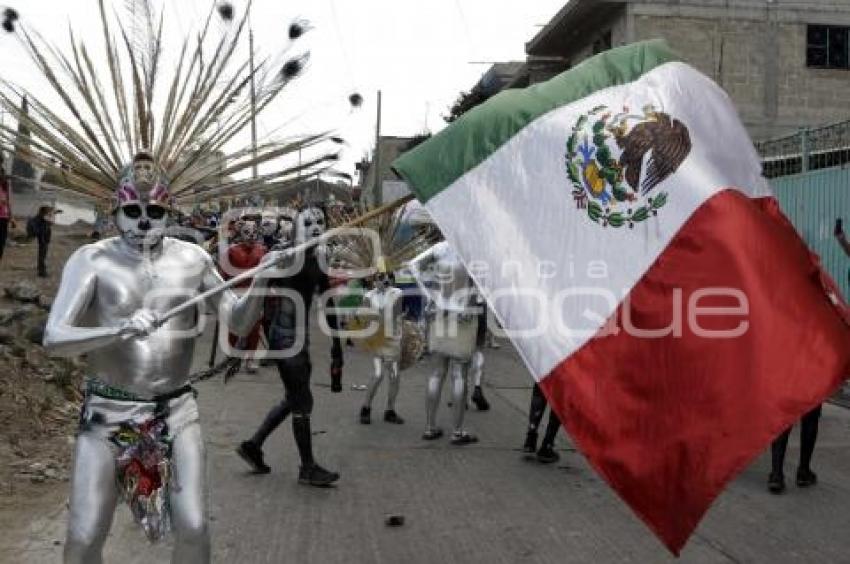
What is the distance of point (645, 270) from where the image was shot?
4.21m

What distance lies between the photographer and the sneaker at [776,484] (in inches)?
267

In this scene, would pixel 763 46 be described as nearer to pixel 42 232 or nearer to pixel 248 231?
pixel 42 232

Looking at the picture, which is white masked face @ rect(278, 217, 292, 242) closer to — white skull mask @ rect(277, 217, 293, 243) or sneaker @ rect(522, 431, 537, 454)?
white skull mask @ rect(277, 217, 293, 243)

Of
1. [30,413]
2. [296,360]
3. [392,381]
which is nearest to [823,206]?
[392,381]

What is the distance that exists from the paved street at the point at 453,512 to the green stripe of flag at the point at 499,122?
81.4 inches

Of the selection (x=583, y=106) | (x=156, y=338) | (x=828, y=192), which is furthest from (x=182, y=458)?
(x=828, y=192)

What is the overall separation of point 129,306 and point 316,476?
313cm

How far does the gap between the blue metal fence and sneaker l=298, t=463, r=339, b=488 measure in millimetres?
7695

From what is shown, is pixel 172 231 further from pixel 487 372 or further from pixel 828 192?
pixel 828 192

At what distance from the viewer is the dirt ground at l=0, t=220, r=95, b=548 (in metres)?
6.58

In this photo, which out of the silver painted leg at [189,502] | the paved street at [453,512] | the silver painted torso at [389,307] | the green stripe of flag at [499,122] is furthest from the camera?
the silver painted torso at [389,307]

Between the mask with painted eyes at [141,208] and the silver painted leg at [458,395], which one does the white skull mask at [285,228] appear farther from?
the silver painted leg at [458,395]

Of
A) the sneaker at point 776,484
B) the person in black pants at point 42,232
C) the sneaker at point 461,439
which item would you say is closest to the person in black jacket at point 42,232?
the person in black pants at point 42,232

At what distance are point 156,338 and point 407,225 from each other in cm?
765
